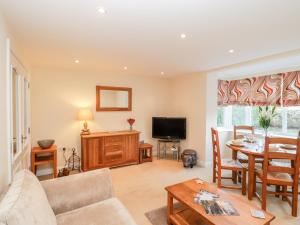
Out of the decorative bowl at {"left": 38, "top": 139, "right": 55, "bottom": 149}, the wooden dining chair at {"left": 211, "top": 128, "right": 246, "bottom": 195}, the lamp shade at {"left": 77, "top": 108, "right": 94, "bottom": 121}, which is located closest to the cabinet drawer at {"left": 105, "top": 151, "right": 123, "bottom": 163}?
the lamp shade at {"left": 77, "top": 108, "right": 94, "bottom": 121}

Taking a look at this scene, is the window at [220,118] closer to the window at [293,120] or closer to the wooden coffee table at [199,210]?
the window at [293,120]

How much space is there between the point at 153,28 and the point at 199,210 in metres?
2.06

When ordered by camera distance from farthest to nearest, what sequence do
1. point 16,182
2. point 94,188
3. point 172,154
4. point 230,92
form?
point 172,154 < point 230,92 < point 94,188 < point 16,182

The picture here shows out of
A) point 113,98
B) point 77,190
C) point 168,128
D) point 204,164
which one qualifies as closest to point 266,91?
point 204,164

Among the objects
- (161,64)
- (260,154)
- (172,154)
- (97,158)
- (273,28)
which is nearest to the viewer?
(273,28)

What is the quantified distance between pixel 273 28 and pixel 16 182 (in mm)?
3004

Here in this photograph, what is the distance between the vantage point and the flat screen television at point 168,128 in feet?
16.2

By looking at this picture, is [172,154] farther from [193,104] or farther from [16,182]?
[16,182]

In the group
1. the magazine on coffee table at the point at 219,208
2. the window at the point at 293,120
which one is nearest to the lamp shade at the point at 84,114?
the magazine on coffee table at the point at 219,208

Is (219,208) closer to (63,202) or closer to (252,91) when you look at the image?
(63,202)

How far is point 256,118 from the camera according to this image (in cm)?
463

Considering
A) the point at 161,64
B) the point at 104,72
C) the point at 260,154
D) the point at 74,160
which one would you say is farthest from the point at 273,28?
the point at 74,160

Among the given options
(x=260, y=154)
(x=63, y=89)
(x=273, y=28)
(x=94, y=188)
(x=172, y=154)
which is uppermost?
(x=273, y=28)

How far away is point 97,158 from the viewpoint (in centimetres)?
413
